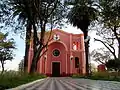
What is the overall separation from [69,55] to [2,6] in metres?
47.7

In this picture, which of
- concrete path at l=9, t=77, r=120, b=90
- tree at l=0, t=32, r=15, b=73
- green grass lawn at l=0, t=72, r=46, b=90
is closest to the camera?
green grass lawn at l=0, t=72, r=46, b=90

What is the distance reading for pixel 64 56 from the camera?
239ft

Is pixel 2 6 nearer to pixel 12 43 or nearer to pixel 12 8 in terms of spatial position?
pixel 12 8

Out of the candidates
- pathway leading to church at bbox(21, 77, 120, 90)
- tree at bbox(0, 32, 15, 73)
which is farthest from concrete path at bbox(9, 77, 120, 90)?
tree at bbox(0, 32, 15, 73)

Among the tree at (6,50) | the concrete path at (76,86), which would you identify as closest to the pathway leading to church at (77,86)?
the concrete path at (76,86)

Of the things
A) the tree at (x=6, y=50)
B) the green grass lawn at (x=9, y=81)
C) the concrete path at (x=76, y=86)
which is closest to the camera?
the green grass lawn at (x=9, y=81)

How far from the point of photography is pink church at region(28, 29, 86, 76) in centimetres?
7125

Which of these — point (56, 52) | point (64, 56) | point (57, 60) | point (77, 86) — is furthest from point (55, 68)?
point (77, 86)

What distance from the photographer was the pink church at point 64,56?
2805 inches

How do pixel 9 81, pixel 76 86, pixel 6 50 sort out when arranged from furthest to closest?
pixel 6 50 < pixel 76 86 < pixel 9 81

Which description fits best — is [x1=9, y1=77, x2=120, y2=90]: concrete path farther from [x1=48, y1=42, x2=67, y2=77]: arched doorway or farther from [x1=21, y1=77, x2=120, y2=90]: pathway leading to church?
[x1=48, y1=42, x2=67, y2=77]: arched doorway

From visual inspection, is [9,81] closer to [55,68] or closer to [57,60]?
[55,68]

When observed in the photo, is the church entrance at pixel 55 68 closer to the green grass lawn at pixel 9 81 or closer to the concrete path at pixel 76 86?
the concrete path at pixel 76 86

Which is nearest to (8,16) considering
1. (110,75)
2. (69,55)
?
(110,75)
